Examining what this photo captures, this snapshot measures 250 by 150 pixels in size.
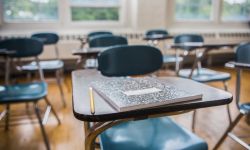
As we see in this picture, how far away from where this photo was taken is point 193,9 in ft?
17.4

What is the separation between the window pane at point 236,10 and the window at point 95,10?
2380mm

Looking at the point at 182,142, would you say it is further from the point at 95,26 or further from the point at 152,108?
the point at 95,26

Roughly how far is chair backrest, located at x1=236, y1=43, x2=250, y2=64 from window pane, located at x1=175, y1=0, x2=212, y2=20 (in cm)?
353

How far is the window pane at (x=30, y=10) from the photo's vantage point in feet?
14.2

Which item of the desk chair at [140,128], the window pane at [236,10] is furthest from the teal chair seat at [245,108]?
the window pane at [236,10]

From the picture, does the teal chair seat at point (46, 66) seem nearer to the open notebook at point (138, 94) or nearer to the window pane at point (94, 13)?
the window pane at point (94, 13)

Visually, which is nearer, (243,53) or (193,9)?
(243,53)

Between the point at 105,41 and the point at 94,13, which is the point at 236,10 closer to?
the point at 94,13

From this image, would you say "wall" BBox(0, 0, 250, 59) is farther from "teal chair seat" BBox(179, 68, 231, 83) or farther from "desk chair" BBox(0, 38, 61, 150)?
"teal chair seat" BBox(179, 68, 231, 83)

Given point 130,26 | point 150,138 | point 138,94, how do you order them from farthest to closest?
point 130,26 → point 150,138 → point 138,94

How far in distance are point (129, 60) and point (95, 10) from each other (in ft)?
11.4

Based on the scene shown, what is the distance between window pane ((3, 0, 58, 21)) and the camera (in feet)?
14.2

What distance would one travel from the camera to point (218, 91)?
0.92 metres

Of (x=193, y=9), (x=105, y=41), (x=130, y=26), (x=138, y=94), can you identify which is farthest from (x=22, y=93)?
(x=193, y=9)
